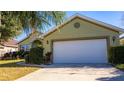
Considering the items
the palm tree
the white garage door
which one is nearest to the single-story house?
the white garage door

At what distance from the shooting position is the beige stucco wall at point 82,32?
1619 cm

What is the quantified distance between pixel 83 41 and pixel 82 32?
0.75m

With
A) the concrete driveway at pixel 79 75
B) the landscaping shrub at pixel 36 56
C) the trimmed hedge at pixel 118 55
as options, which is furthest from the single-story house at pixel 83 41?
the concrete driveway at pixel 79 75

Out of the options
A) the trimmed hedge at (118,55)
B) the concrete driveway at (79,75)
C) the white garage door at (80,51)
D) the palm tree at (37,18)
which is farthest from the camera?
the white garage door at (80,51)

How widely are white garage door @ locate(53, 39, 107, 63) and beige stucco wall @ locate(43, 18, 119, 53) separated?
44 cm

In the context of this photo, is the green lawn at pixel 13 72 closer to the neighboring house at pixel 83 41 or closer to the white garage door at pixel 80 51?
the neighboring house at pixel 83 41

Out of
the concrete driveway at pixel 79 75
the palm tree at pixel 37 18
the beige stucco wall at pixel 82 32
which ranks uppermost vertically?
the beige stucco wall at pixel 82 32

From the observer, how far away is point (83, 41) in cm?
1645

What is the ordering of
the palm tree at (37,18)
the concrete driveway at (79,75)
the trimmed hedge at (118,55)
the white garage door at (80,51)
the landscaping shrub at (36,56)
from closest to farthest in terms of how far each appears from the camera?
the palm tree at (37,18)
the concrete driveway at (79,75)
the trimmed hedge at (118,55)
the white garage door at (80,51)
the landscaping shrub at (36,56)

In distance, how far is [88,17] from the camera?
16.5 meters

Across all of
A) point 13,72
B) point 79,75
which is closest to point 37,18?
point 79,75

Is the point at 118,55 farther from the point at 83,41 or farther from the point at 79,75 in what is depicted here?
the point at 79,75
